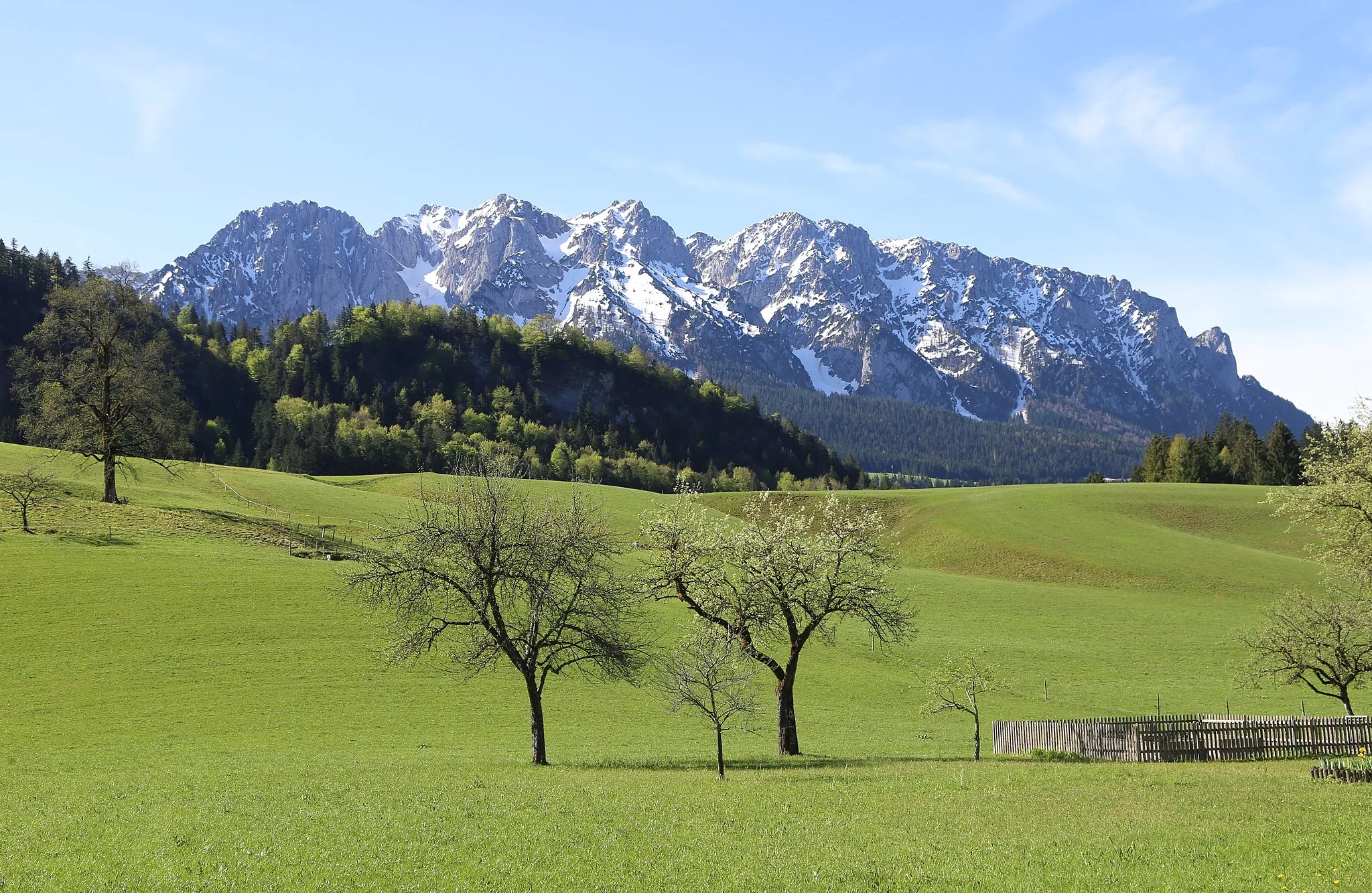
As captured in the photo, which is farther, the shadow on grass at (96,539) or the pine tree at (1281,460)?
the pine tree at (1281,460)

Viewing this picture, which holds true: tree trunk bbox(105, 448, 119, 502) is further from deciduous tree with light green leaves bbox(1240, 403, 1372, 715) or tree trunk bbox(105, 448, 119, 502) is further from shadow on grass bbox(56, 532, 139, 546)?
deciduous tree with light green leaves bbox(1240, 403, 1372, 715)

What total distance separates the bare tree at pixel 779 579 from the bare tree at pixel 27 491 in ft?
161

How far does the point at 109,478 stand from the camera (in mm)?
71500

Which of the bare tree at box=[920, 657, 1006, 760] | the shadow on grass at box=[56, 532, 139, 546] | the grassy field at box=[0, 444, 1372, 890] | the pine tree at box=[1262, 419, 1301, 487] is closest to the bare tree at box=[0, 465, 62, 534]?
the grassy field at box=[0, 444, 1372, 890]

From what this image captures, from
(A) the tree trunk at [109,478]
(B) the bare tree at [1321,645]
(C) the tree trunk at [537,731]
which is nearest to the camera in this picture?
(C) the tree trunk at [537,731]

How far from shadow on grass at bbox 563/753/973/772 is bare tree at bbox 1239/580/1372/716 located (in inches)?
771

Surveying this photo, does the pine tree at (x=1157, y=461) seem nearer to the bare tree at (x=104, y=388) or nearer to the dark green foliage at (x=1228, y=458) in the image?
the dark green foliage at (x=1228, y=458)

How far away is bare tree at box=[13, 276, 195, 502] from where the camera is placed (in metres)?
68.1

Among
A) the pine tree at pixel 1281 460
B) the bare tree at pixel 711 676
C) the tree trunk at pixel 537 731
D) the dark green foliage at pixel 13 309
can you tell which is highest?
the dark green foliage at pixel 13 309

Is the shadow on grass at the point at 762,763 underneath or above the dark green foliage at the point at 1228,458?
underneath

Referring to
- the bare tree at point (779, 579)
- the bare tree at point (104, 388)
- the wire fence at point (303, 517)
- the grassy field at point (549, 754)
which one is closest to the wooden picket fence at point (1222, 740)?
the grassy field at point (549, 754)

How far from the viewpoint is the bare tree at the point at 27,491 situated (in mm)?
63166

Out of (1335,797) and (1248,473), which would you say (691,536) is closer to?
(1335,797)

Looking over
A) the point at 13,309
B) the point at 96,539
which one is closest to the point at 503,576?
the point at 96,539
